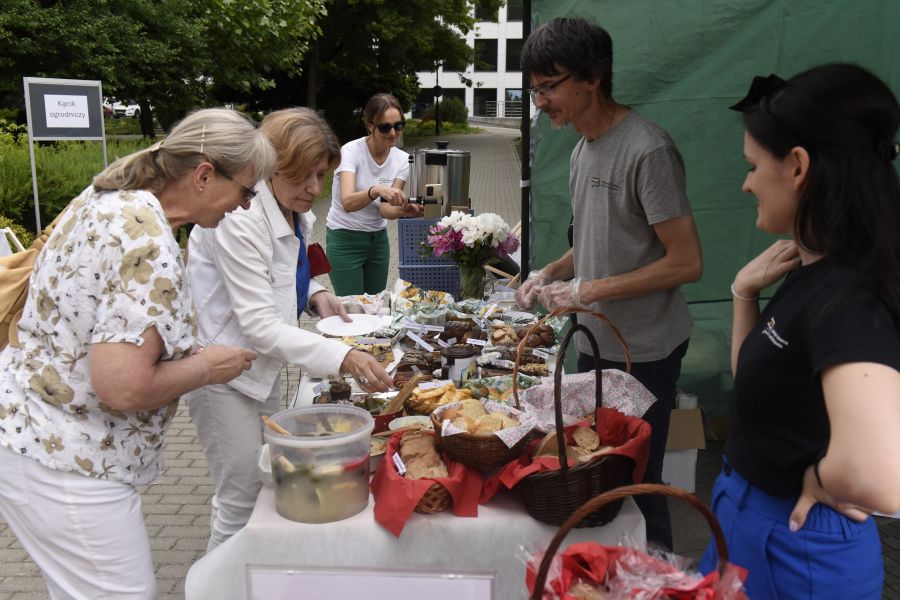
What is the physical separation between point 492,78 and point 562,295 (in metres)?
56.6

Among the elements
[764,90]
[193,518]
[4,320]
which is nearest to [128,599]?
[4,320]

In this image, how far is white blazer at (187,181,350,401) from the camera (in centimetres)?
225

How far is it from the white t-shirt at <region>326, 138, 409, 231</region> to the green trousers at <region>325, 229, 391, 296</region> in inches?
2.2

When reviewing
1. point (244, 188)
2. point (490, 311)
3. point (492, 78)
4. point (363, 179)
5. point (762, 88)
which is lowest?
point (490, 311)

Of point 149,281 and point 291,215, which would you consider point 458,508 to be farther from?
point 291,215

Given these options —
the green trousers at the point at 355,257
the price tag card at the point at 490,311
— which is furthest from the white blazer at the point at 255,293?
the green trousers at the point at 355,257

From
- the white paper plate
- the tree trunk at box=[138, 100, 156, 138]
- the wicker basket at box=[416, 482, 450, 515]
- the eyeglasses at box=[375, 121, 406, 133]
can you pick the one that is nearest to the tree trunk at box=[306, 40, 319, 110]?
the tree trunk at box=[138, 100, 156, 138]

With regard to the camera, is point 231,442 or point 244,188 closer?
point 244,188

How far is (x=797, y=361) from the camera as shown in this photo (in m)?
1.35

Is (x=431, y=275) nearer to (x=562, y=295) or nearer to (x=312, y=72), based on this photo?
(x=562, y=295)

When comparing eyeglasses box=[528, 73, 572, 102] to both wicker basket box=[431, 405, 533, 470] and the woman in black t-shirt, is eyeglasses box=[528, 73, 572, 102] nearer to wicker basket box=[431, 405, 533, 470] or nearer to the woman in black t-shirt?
the woman in black t-shirt

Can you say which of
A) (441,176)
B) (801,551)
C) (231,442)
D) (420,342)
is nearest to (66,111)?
(441,176)

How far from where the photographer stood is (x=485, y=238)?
12.7ft

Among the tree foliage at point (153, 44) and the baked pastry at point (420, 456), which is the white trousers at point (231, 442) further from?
the tree foliage at point (153, 44)
